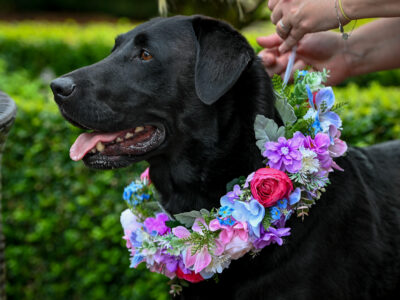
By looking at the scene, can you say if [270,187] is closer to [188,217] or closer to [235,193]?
[235,193]

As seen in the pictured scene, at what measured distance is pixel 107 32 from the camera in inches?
312

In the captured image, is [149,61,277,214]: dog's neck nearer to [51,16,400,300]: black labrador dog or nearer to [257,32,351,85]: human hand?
[51,16,400,300]: black labrador dog

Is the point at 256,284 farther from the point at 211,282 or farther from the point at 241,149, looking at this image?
the point at 241,149

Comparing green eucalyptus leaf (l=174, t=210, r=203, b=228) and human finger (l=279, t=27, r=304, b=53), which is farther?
human finger (l=279, t=27, r=304, b=53)

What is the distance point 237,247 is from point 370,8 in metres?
1.25

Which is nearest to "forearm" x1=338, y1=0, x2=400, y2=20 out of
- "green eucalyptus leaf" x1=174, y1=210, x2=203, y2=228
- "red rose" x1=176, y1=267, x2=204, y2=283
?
"green eucalyptus leaf" x1=174, y1=210, x2=203, y2=228

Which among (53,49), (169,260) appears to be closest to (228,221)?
(169,260)

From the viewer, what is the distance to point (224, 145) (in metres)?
2.62

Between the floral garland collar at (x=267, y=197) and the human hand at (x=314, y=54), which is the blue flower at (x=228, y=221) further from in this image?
the human hand at (x=314, y=54)

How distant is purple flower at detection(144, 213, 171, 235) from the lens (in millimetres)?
2678

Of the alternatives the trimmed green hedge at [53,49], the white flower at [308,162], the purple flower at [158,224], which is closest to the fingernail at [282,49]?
the white flower at [308,162]

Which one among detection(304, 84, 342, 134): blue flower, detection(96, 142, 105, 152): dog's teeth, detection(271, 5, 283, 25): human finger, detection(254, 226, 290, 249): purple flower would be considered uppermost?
detection(271, 5, 283, 25): human finger

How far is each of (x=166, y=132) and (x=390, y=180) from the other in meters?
1.19

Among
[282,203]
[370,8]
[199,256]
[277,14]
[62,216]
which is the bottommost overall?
[62,216]
